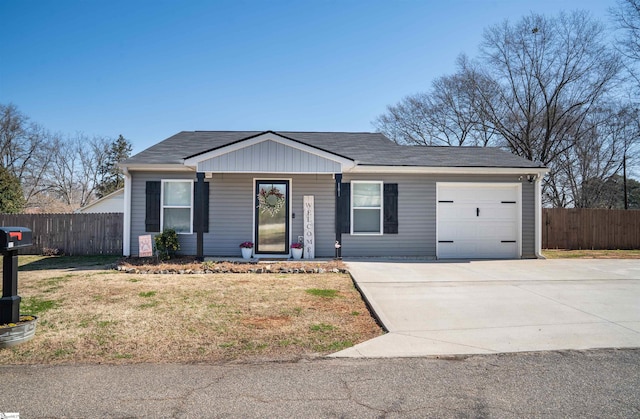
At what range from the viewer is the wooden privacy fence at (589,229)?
50.1ft

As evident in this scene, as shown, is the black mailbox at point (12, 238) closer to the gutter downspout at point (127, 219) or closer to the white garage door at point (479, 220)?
the gutter downspout at point (127, 219)

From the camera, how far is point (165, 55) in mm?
12703

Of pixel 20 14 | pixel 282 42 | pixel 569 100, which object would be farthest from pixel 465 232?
pixel 569 100

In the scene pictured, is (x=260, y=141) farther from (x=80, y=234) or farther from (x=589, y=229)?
(x=589, y=229)

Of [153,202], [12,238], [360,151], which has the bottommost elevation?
[12,238]

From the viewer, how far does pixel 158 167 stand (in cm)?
1084

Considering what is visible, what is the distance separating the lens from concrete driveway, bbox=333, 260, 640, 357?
14.6ft

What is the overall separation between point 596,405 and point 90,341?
4.98 metres

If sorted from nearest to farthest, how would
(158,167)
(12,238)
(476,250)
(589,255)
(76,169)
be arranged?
(12,238) < (158,167) < (476,250) < (589,255) < (76,169)

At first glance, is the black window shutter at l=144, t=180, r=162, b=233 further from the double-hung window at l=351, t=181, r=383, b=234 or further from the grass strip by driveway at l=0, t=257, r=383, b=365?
the double-hung window at l=351, t=181, r=383, b=234

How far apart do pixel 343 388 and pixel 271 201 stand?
829 cm

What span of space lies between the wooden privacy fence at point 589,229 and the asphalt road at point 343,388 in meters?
12.8

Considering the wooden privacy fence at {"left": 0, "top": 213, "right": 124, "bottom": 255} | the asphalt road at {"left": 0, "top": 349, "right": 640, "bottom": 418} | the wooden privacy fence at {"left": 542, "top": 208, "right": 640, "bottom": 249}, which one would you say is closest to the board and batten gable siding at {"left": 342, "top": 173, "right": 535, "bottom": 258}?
the wooden privacy fence at {"left": 542, "top": 208, "right": 640, "bottom": 249}

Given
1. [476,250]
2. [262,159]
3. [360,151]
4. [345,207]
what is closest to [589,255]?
[476,250]
